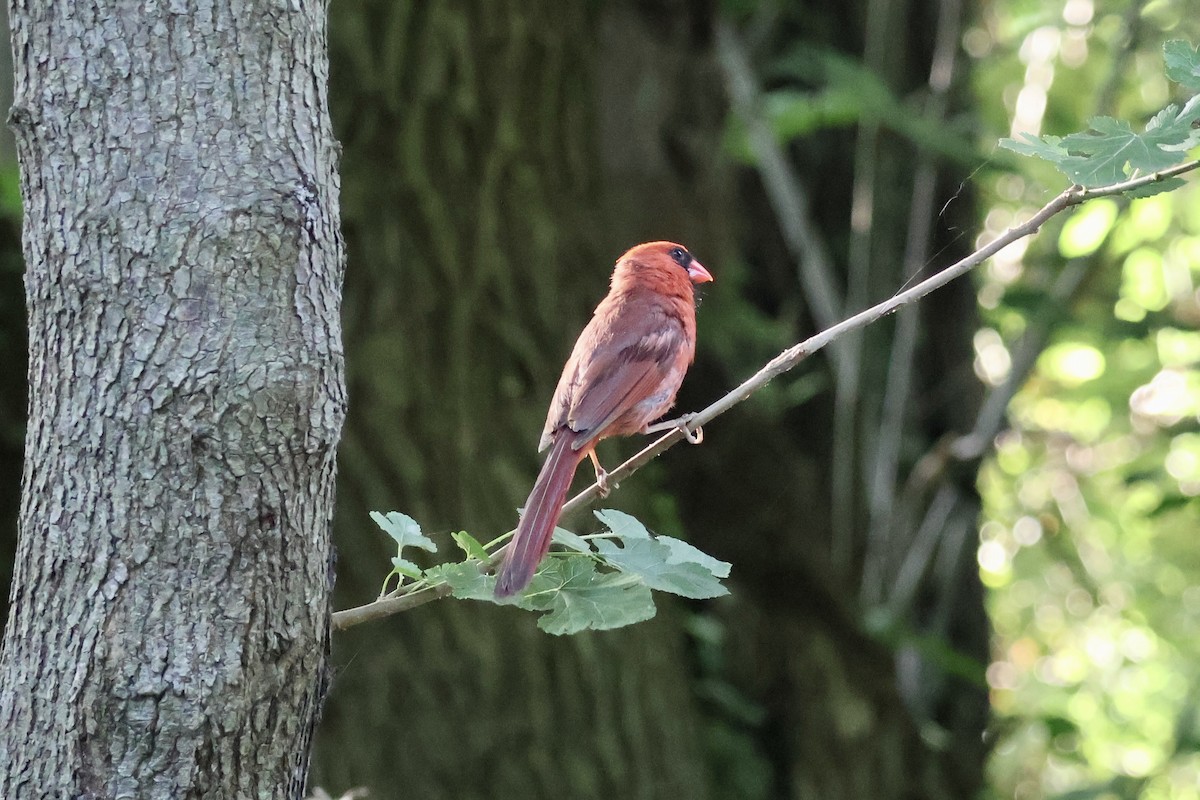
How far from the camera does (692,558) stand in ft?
6.16

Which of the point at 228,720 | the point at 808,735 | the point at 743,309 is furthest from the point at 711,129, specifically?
the point at 228,720

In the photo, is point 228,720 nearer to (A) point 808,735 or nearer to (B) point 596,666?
(B) point 596,666

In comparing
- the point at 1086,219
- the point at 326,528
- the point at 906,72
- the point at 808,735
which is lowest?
the point at 808,735

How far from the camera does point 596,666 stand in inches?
173

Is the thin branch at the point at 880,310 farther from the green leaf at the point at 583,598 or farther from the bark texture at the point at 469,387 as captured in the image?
the bark texture at the point at 469,387

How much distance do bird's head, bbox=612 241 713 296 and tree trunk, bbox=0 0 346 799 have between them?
1.75 metres

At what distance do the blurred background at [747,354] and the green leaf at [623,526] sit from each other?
1.51 meters

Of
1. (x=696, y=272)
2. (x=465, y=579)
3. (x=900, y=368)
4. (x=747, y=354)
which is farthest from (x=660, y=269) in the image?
(x=900, y=368)

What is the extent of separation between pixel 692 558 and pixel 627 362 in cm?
128

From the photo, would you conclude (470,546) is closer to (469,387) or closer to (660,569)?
(660,569)

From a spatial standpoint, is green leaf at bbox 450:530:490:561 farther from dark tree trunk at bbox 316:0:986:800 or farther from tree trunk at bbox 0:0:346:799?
dark tree trunk at bbox 316:0:986:800

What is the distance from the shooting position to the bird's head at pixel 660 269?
11.7 feet

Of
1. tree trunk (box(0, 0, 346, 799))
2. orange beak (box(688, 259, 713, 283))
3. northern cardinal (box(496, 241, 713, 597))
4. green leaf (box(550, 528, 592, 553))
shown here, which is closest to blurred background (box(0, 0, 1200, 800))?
orange beak (box(688, 259, 713, 283))

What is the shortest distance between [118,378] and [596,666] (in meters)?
2.86
